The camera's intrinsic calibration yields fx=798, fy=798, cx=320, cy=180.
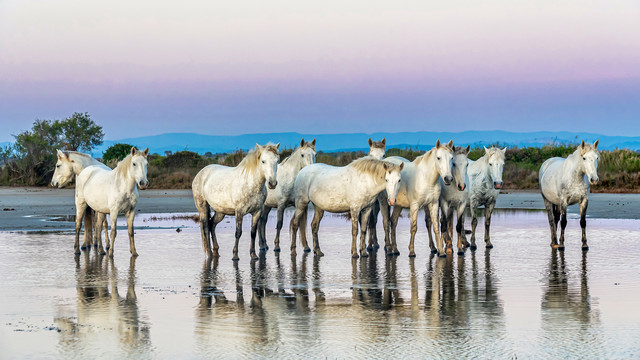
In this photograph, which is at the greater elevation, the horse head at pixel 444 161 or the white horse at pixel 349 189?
the horse head at pixel 444 161

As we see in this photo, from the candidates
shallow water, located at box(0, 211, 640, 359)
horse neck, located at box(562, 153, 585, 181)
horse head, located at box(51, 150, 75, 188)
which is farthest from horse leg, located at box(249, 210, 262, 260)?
horse neck, located at box(562, 153, 585, 181)

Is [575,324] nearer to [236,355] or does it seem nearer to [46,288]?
[236,355]

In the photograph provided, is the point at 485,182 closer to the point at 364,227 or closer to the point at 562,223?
the point at 562,223

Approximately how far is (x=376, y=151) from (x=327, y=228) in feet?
13.3

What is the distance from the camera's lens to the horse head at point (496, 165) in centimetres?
1622

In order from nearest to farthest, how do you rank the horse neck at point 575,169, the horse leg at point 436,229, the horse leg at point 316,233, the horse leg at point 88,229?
the horse leg at point 436,229 < the horse leg at point 316,233 < the horse leg at point 88,229 < the horse neck at point 575,169

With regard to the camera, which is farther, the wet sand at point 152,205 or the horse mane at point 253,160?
the wet sand at point 152,205

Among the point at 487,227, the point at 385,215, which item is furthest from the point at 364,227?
the point at 487,227

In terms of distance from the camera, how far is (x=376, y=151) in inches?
683

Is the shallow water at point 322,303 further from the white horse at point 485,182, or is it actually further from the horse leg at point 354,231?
the white horse at point 485,182

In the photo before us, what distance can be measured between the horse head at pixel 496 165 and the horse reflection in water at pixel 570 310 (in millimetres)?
3418

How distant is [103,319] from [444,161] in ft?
25.5

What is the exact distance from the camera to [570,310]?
30.2ft

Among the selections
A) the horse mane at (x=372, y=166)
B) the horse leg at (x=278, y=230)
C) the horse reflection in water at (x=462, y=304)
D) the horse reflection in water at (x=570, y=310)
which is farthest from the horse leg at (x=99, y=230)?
the horse reflection in water at (x=570, y=310)
